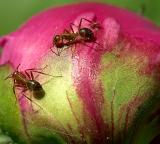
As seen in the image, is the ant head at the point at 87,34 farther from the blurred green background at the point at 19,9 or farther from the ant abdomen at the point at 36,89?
the blurred green background at the point at 19,9

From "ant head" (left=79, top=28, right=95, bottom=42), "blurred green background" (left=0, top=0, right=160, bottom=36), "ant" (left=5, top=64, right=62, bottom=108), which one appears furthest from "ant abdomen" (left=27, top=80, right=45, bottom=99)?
"blurred green background" (left=0, top=0, right=160, bottom=36)

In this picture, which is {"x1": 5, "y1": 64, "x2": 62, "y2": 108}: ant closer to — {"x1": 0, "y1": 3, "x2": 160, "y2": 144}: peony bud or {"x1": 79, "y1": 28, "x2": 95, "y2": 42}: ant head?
{"x1": 0, "y1": 3, "x2": 160, "y2": 144}: peony bud

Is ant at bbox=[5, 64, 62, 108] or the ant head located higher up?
the ant head

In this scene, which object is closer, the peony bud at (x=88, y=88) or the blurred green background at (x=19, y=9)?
the peony bud at (x=88, y=88)

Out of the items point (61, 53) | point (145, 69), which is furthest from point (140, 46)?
point (61, 53)

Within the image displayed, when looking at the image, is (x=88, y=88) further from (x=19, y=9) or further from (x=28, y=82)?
(x=19, y=9)

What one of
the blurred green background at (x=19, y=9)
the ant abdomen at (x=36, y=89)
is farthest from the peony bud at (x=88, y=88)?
the blurred green background at (x=19, y=9)

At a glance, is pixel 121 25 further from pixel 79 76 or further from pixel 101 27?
pixel 79 76

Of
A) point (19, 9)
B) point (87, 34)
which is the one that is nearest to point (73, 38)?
point (87, 34)
